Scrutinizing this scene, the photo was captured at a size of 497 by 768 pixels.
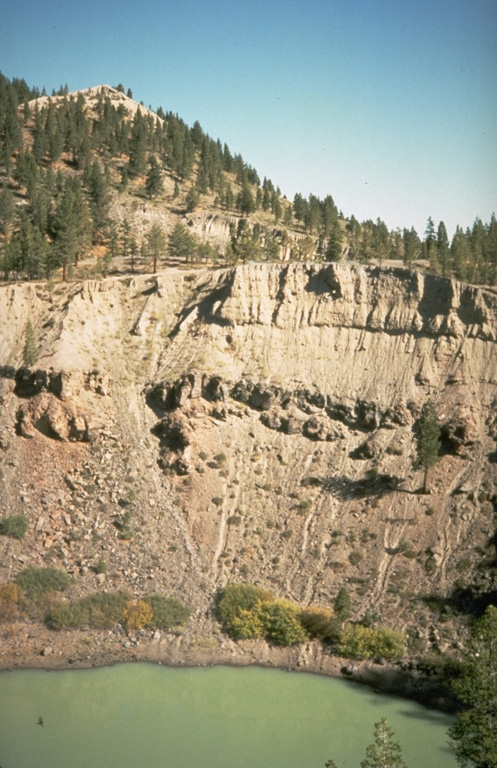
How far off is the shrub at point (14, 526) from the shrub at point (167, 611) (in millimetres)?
8762

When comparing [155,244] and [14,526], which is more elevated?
[155,244]

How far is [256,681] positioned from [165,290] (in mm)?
32740

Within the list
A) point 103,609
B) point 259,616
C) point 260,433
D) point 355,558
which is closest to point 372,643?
point 355,558

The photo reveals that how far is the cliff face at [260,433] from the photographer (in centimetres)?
3959

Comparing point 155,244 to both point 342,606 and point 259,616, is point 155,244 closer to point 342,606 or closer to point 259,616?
point 259,616

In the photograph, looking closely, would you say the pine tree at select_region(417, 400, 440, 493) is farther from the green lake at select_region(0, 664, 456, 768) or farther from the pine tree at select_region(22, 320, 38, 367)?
the pine tree at select_region(22, 320, 38, 367)

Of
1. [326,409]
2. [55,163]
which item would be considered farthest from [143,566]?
[55,163]

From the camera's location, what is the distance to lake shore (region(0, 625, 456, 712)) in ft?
111

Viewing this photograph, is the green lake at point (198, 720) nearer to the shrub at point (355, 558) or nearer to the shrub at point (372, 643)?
the shrub at point (372, 643)

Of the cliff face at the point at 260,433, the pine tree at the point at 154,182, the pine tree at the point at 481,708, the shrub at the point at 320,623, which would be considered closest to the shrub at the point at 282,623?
the shrub at the point at 320,623

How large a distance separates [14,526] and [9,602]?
15.9 feet

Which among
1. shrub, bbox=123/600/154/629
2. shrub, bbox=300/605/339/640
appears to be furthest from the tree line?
shrub, bbox=300/605/339/640

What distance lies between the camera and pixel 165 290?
55781mm

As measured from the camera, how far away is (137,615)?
121 feet
